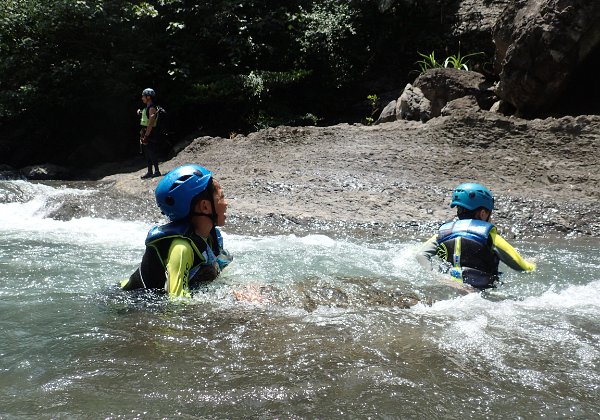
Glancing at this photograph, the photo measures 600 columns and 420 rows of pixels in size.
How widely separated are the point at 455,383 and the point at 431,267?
2333 mm

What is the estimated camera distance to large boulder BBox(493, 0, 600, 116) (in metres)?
9.89

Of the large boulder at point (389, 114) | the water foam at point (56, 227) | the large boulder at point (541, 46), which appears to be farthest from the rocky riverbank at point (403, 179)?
the large boulder at point (389, 114)

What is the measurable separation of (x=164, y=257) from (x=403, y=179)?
619 cm

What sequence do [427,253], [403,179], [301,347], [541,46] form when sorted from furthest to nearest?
[541,46] < [403,179] < [427,253] < [301,347]

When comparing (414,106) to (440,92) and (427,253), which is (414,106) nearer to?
(440,92)

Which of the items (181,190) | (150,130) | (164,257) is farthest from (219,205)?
(150,130)

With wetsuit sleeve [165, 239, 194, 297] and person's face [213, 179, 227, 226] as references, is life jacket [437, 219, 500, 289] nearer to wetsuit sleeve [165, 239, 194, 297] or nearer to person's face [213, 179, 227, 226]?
person's face [213, 179, 227, 226]

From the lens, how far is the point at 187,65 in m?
16.0

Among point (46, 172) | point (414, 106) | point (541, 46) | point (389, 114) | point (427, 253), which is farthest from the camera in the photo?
point (46, 172)

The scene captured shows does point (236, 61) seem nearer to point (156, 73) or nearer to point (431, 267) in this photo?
point (156, 73)

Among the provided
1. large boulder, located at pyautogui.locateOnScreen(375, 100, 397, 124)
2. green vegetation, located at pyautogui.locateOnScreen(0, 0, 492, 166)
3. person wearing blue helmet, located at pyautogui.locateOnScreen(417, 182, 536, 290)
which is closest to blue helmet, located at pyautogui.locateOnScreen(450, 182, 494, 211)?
person wearing blue helmet, located at pyautogui.locateOnScreen(417, 182, 536, 290)

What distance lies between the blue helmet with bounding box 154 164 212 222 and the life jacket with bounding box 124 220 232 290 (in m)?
0.11

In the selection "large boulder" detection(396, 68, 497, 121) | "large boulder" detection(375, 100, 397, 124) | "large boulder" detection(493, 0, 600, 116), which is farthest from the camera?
"large boulder" detection(375, 100, 397, 124)

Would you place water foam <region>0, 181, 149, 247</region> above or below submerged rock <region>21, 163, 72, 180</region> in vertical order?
above
